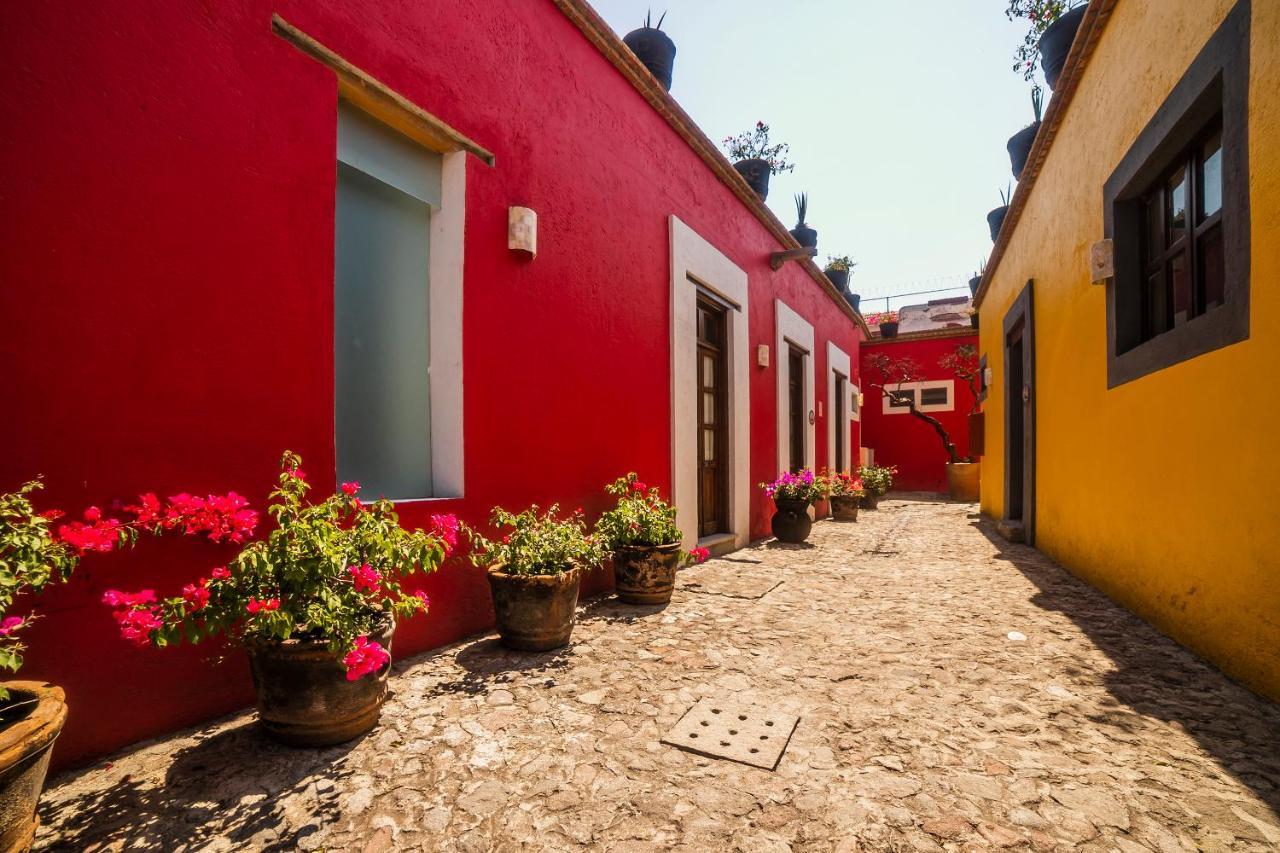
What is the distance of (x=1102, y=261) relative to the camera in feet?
12.1

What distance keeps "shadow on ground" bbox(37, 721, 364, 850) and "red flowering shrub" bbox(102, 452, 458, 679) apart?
0.34 meters

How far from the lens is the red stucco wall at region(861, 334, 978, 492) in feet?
45.6

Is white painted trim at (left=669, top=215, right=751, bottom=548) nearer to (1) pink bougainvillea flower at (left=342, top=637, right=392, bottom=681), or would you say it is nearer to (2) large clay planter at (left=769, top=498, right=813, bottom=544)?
(2) large clay planter at (left=769, top=498, right=813, bottom=544)

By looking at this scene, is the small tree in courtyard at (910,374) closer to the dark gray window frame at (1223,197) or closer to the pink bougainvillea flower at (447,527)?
the dark gray window frame at (1223,197)

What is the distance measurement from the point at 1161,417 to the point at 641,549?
2.86 meters

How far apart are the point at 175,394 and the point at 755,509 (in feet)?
18.6

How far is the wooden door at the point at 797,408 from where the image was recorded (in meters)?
8.73

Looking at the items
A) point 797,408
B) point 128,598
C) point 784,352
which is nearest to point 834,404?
point 797,408

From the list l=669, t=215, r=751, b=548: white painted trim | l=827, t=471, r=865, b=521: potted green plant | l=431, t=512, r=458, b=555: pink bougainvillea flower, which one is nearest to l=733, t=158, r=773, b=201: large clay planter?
l=669, t=215, r=751, b=548: white painted trim

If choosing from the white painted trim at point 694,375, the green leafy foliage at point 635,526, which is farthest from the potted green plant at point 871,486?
the green leafy foliage at point 635,526

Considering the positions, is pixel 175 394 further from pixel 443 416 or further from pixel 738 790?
pixel 738 790

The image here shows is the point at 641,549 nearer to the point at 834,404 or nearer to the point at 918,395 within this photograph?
the point at 834,404

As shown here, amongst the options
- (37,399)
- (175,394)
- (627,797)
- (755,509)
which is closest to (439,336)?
(175,394)

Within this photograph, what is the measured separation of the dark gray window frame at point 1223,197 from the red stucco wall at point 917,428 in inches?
427
